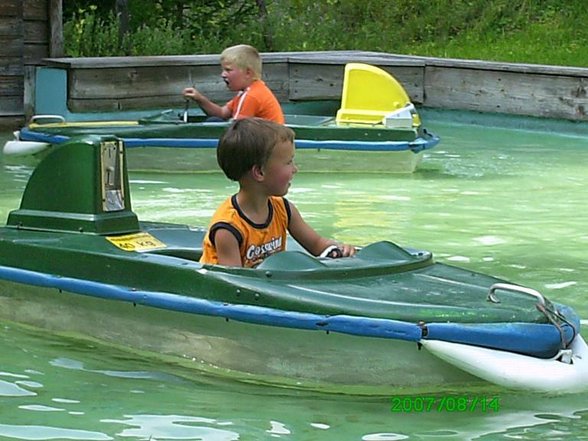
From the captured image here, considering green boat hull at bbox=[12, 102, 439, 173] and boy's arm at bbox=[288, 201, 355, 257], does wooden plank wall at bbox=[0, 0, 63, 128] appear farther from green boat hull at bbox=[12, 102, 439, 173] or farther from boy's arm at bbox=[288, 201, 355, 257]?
boy's arm at bbox=[288, 201, 355, 257]

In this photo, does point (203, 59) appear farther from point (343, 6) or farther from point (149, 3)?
point (343, 6)

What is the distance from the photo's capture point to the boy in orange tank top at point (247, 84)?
8797mm

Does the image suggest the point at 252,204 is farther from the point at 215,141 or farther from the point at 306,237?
the point at 215,141

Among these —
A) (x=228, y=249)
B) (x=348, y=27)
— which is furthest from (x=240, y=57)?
(x=348, y=27)

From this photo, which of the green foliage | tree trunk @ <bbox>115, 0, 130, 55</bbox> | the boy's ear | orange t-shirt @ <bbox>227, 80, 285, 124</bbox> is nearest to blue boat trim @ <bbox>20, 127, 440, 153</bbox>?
orange t-shirt @ <bbox>227, 80, 285, 124</bbox>

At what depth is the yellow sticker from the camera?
16.0 ft

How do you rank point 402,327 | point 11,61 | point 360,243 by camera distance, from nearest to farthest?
point 402,327
point 360,243
point 11,61

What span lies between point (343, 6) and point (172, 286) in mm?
13906

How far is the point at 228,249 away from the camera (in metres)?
4.51

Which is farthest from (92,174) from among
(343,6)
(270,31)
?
(343,6)

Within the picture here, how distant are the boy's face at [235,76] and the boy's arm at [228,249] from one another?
14.2ft

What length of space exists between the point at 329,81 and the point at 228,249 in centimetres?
877

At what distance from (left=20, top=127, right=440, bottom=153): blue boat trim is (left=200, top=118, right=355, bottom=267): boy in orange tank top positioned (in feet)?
15.9

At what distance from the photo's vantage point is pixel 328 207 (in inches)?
320
